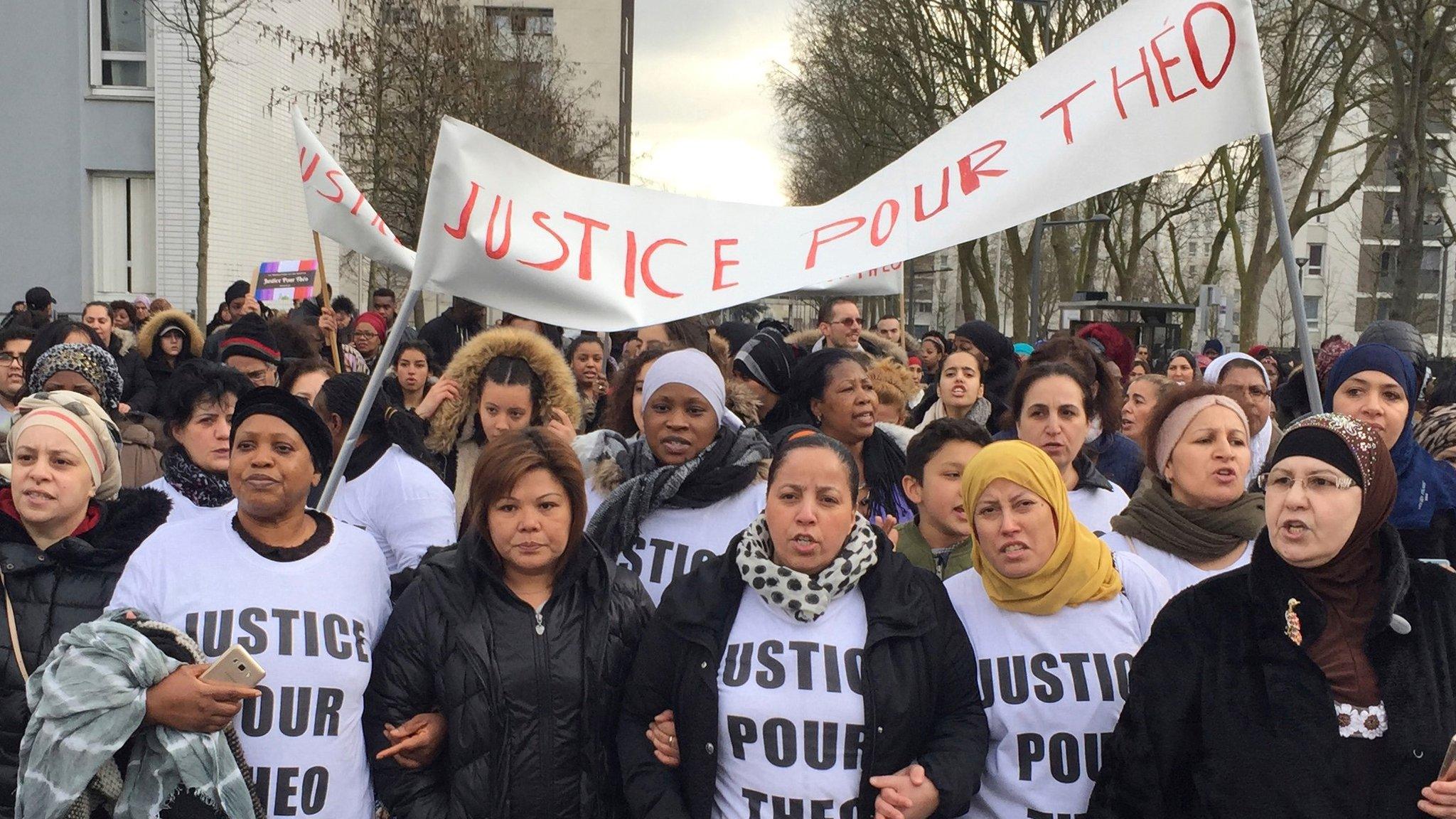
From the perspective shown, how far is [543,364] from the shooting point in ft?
17.9

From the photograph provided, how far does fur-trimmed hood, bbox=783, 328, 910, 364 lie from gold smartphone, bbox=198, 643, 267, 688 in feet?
21.3

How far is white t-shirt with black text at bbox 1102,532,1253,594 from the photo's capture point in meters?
3.79

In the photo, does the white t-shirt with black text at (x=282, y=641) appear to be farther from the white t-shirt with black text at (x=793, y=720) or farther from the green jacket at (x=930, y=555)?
the green jacket at (x=930, y=555)

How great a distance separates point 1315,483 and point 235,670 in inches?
97.6

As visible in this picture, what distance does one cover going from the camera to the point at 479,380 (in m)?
5.44

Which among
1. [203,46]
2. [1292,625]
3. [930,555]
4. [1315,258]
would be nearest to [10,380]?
[930,555]

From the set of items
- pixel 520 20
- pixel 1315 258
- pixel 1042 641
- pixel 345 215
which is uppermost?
pixel 520 20

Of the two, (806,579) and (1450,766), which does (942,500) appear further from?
(1450,766)

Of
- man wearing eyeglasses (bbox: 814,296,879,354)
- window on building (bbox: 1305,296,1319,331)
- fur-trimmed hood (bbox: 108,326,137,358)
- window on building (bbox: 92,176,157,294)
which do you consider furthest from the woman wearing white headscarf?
window on building (bbox: 1305,296,1319,331)

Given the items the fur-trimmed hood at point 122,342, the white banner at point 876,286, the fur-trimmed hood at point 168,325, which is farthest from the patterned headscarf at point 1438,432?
the fur-trimmed hood at point 122,342

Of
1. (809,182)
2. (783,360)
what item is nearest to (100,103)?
(783,360)

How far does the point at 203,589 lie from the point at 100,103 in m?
21.4

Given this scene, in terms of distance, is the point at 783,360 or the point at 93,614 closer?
the point at 93,614

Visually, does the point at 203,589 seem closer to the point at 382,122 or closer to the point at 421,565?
the point at 421,565
